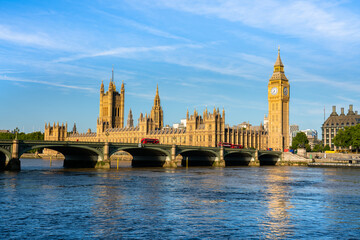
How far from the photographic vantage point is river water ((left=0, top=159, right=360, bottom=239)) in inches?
1072

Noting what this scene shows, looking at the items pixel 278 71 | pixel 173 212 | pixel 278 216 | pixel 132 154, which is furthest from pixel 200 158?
pixel 278 216

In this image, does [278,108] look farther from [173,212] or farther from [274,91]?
[173,212]

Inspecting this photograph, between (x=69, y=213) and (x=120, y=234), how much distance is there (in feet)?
27.1

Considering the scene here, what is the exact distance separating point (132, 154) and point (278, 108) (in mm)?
85493

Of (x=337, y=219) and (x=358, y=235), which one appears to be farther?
(x=337, y=219)

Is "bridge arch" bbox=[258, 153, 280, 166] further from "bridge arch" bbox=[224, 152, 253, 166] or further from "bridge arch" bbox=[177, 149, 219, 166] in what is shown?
"bridge arch" bbox=[177, 149, 219, 166]

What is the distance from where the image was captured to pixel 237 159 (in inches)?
5187

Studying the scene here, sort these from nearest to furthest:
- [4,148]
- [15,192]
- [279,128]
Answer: [15,192] → [4,148] → [279,128]

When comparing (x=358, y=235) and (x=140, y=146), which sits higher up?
(x=140, y=146)

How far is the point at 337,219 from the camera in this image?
3253cm

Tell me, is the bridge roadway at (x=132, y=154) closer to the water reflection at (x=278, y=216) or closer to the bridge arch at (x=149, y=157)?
the bridge arch at (x=149, y=157)

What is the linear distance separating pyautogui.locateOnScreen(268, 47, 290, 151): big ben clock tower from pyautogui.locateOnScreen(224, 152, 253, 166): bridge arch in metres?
46.4

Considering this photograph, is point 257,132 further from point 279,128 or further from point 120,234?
point 120,234

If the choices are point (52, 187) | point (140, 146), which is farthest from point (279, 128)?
point (52, 187)
